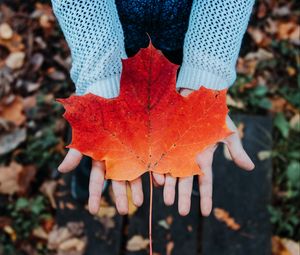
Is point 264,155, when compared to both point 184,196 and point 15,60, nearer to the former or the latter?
point 184,196

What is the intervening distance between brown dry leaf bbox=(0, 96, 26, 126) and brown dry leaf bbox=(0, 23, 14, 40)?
403mm

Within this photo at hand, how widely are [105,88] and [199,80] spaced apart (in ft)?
0.95

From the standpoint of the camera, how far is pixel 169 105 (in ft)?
3.46

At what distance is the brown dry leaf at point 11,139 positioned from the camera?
203cm

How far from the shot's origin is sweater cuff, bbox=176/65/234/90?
126cm

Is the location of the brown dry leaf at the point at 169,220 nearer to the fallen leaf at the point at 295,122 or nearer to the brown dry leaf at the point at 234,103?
the brown dry leaf at the point at 234,103

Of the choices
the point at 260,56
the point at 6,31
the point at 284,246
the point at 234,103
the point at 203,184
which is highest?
the point at 203,184

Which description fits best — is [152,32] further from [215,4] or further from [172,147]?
[172,147]

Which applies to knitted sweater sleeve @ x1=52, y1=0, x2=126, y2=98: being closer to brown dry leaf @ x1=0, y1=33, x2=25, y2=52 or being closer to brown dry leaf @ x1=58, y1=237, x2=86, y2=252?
brown dry leaf @ x1=58, y1=237, x2=86, y2=252

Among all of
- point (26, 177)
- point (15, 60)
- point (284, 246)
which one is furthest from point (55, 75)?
point (284, 246)

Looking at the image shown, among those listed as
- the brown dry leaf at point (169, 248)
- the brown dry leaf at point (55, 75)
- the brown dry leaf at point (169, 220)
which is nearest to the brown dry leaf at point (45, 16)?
the brown dry leaf at point (55, 75)

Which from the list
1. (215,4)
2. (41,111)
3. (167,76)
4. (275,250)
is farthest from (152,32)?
(275,250)

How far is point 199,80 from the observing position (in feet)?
4.14

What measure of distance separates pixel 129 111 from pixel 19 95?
130 centimetres
